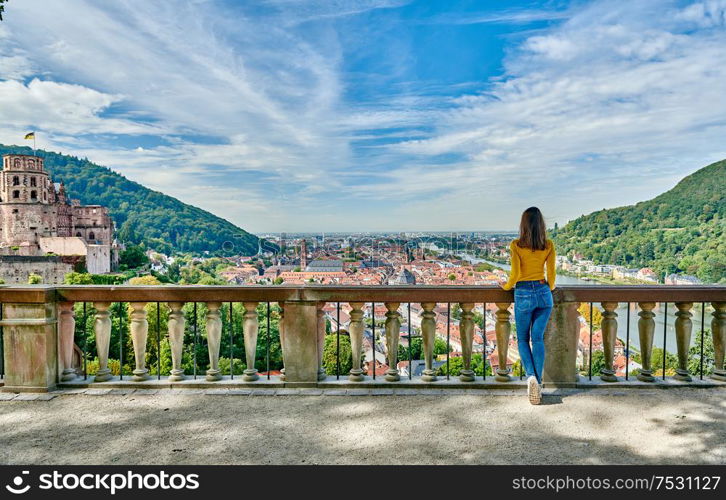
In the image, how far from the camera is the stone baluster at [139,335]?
4695 mm

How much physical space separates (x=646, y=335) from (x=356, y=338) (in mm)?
2746

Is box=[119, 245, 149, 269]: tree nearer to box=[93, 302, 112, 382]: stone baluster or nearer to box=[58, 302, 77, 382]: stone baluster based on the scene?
box=[58, 302, 77, 382]: stone baluster

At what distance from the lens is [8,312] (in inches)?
183

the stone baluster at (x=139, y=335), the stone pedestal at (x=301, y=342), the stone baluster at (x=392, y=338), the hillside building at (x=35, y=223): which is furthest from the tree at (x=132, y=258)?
the stone baluster at (x=392, y=338)

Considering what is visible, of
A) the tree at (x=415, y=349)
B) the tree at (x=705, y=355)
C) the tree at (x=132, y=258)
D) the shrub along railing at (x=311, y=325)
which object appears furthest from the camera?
the tree at (x=132, y=258)

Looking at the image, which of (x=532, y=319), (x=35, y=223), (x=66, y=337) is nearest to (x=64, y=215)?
(x=35, y=223)

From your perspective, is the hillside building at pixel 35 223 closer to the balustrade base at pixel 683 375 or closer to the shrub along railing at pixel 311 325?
the shrub along railing at pixel 311 325

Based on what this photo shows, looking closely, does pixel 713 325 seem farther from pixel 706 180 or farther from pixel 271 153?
pixel 271 153

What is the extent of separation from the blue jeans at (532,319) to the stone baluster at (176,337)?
10.3 feet

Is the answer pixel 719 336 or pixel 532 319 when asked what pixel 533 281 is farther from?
pixel 719 336

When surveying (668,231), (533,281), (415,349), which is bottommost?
(415,349)

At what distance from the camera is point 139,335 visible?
15.5 feet

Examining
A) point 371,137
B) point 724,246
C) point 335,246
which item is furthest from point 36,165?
point 724,246

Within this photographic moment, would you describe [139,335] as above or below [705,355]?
above
